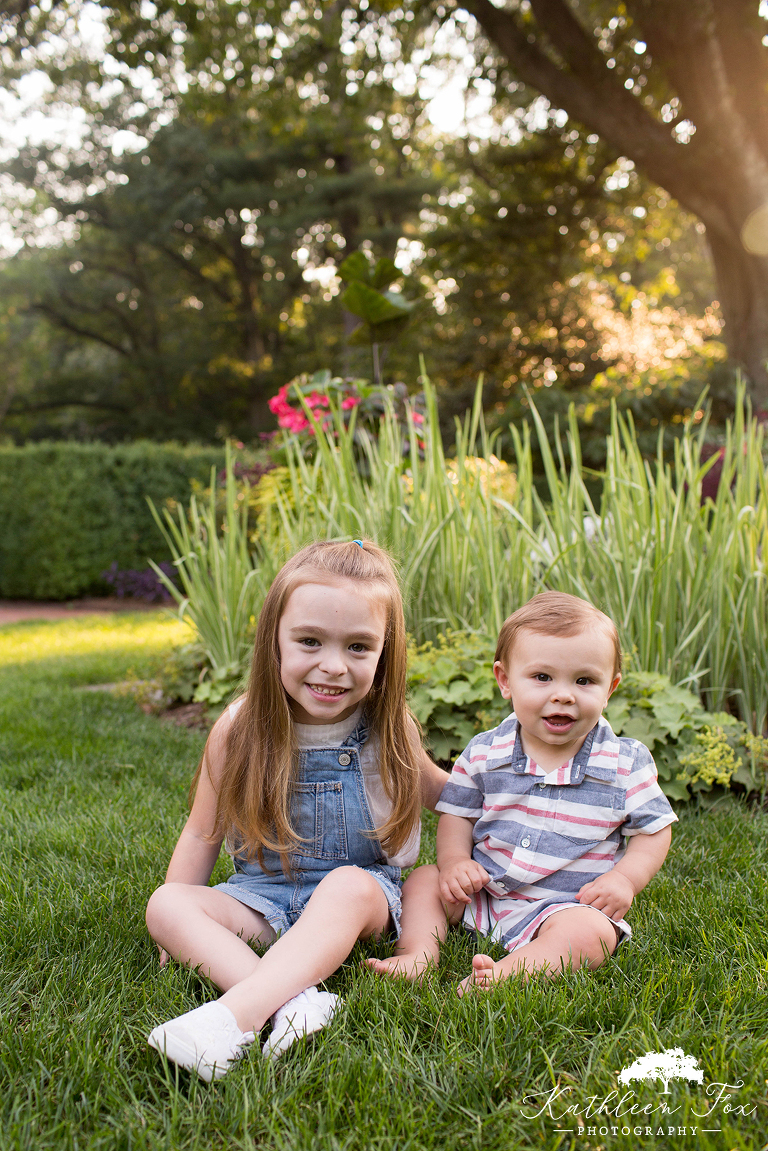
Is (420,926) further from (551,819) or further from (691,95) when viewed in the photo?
(691,95)

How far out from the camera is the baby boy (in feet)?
5.01

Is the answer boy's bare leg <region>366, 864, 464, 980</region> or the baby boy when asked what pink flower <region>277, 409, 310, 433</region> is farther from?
boy's bare leg <region>366, 864, 464, 980</region>

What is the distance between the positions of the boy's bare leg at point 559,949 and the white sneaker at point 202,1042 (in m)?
0.43

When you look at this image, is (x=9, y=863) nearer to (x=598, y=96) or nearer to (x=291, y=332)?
(x=598, y=96)

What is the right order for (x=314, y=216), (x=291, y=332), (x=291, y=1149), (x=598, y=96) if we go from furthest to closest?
1. (x=291, y=332)
2. (x=314, y=216)
3. (x=598, y=96)
4. (x=291, y=1149)

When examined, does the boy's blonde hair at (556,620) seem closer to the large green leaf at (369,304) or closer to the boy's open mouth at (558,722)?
the boy's open mouth at (558,722)

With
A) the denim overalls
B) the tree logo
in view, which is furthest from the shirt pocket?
the tree logo

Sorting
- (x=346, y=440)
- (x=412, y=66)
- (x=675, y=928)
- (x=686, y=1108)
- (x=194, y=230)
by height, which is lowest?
(x=675, y=928)

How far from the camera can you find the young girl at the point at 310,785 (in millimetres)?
1464

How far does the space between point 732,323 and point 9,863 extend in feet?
33.5

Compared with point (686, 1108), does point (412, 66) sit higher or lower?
higher

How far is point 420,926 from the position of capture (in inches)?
63.7

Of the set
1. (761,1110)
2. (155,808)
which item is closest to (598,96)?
(155,808)

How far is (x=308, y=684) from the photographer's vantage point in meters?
1.55
